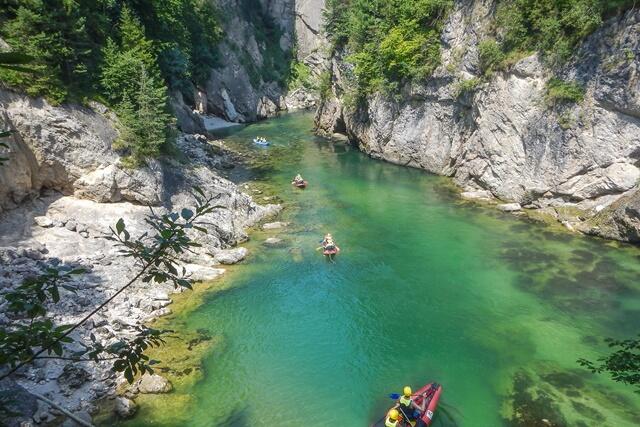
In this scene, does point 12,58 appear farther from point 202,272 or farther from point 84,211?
point 84,211

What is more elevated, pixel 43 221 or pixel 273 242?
pixel 43 221

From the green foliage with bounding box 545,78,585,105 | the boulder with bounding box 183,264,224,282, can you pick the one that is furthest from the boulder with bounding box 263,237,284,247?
the green foliage with bounding box 545,78,585,105

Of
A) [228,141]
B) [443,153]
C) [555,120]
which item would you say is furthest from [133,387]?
[228,141]

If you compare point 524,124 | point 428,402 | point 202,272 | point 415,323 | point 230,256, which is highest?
point 524,124

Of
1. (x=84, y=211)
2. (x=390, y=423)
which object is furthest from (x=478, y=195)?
(x=84, y=211)

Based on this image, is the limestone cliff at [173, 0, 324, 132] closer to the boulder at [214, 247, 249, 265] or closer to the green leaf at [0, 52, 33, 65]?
the boulder at [214, 247, 249, 265]

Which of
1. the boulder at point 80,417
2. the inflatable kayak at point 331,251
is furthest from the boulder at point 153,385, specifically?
the inflatable kayak at point 331,251

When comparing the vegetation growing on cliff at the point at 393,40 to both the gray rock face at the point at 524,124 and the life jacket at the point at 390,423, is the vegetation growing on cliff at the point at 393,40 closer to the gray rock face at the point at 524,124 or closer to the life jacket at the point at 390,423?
the gray rock face at the point at 524,124

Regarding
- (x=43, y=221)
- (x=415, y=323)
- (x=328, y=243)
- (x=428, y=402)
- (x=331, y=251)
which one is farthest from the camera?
(x=328, y=243)
